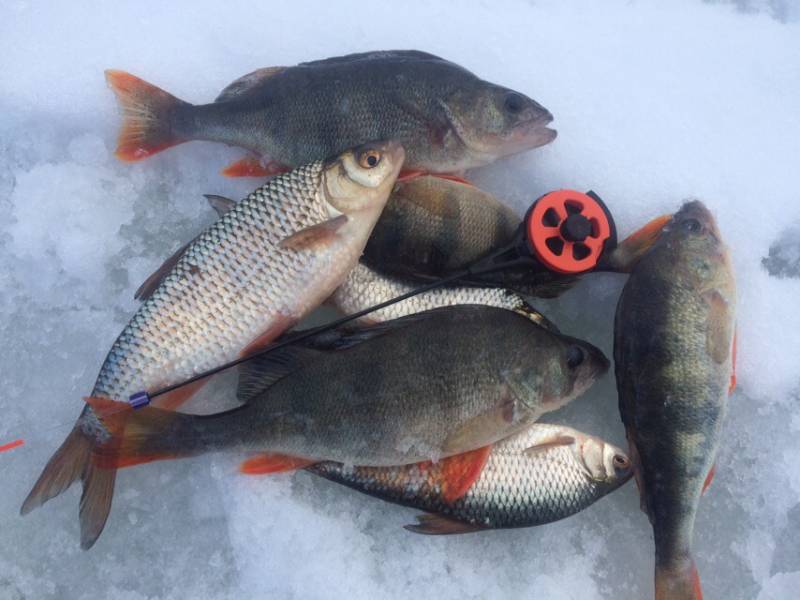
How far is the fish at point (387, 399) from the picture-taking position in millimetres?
1874

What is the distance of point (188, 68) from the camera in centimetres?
252

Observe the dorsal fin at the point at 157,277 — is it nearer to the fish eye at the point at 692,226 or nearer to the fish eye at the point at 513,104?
the fish eye at the point at 513,104

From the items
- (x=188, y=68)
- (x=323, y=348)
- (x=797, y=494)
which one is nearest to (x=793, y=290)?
(x=797, y=494)

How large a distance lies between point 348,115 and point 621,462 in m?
1.42

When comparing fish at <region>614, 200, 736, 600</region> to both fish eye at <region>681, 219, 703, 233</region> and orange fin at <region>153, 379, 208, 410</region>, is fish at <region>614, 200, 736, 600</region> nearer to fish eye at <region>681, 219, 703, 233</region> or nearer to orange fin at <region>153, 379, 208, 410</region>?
fish eye at <region>681, 219, 703, 233</region>

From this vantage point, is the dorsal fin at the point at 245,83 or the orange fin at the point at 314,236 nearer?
the orange fin at the point at 314,236

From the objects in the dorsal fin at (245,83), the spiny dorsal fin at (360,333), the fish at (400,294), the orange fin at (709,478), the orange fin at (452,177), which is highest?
the dorsal fin at (245,83)

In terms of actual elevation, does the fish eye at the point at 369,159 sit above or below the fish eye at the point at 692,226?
above

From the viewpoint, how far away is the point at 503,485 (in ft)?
6.44

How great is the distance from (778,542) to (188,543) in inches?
74.3

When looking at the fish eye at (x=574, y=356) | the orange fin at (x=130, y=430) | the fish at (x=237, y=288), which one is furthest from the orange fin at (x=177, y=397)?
the fish eye at (x=574, y=356)

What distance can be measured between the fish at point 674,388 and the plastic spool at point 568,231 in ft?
0.60

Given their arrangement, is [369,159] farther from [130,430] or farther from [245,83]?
[130,430]

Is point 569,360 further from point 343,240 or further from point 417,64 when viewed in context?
point 417,64
